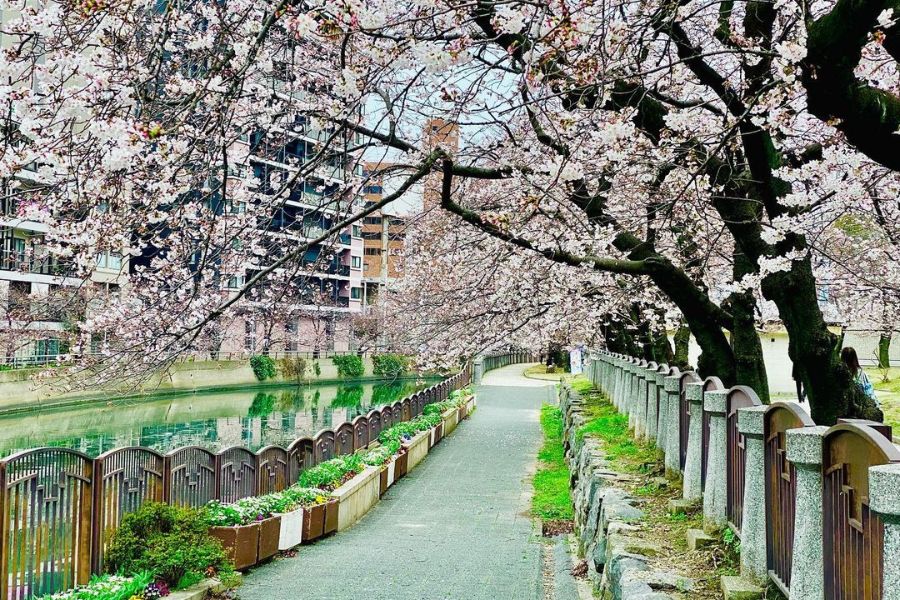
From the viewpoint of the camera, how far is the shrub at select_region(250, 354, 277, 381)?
47969 mm

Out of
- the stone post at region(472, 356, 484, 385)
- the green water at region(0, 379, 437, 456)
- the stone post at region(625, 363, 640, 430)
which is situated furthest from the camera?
the stone post at region(472, 356, 484, 385)

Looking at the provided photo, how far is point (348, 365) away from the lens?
57.5m

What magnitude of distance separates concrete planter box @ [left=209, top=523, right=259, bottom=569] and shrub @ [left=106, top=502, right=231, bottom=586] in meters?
0.65

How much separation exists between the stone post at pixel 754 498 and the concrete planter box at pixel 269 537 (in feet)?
18.7

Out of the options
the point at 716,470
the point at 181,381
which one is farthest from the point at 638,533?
the point at 181,381

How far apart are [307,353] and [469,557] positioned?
155 feet

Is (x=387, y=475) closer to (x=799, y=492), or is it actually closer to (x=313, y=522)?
(x=313, y=522)

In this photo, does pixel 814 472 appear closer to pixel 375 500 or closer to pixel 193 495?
pixel 193 495

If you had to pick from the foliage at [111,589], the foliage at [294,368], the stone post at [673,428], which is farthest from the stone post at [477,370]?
the foliage at [111,589]

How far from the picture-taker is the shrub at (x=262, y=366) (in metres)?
48.0

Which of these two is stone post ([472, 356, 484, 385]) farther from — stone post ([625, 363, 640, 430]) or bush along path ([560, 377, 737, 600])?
bush along path ([560, 377, 737, 600])

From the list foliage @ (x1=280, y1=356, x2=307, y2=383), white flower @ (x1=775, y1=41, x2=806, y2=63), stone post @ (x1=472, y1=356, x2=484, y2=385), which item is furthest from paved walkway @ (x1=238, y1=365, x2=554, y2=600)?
foliage @ (x1=280, y1=356, x2=307, y2=383)

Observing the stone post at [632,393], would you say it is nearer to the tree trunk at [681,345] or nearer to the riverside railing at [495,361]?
the tree trunk at [681,345]

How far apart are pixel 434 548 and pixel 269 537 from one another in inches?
91.8
